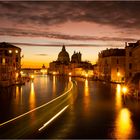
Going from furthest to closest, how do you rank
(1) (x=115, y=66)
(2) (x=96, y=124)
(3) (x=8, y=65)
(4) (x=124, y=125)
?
1. (1) (x=115, y=66)
2. (3) (x=8, y=65)
3. (2) (x=96, y=124)
4. (4) (x=124, y=125)

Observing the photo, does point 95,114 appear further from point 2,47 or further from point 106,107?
point 2,47

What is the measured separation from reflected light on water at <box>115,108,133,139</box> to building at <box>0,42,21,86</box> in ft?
150

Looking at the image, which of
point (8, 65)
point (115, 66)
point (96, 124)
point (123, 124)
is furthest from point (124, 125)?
point (115, 66)

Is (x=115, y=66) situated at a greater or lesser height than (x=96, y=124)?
greater

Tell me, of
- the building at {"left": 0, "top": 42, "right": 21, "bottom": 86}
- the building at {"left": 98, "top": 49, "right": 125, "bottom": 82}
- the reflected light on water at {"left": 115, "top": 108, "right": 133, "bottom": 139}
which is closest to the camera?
the reflected light on water at {"left": 115, "top": 108, "right": 133, "bottom": 139}

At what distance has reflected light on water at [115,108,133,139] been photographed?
23312 millimetres

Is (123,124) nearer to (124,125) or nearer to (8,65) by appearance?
(124,125)

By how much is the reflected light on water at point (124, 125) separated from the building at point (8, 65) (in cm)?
4566

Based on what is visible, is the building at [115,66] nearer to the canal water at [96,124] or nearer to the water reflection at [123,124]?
the canal water at [96,124]

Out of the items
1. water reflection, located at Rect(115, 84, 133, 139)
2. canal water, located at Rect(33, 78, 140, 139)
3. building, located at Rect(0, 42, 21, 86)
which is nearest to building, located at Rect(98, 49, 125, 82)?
building, located at Rect(0, 42, 21, 86)

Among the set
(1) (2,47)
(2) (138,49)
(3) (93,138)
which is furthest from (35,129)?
(1) (2,47)

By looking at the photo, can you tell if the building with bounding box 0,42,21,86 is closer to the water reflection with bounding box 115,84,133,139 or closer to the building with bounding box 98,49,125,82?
the building with bounding box 98,49,125,82

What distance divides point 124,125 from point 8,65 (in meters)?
67.8

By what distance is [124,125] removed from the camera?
26.7 meters
